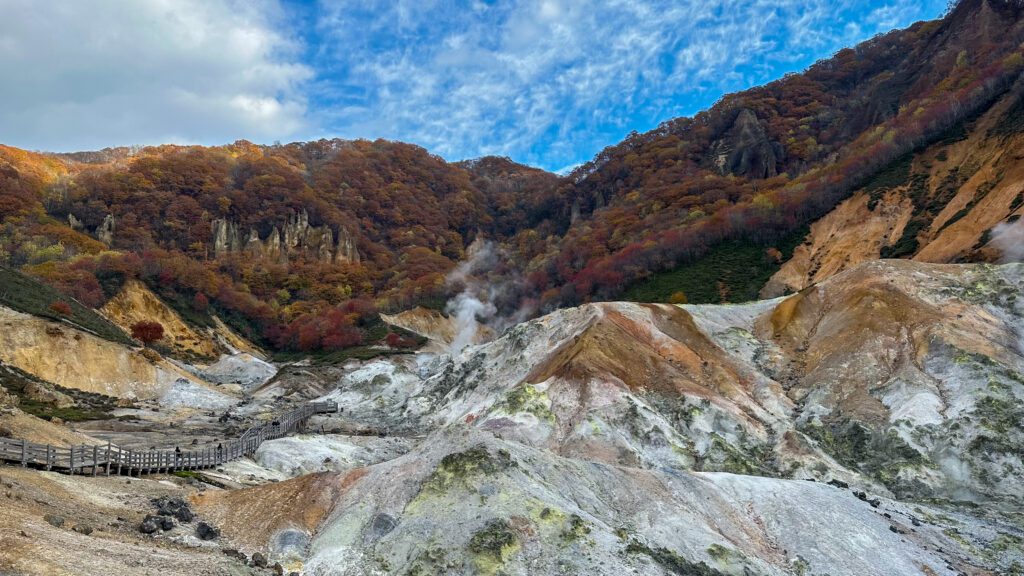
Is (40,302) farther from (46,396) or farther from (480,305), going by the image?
(480,305)

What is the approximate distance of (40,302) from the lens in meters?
55.9

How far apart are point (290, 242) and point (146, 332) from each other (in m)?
54.2

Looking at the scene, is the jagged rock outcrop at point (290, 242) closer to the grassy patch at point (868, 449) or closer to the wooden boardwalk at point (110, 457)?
the wooden boardwalk at point (110, 457)

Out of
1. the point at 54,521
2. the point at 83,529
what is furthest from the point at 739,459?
the point at 54,521

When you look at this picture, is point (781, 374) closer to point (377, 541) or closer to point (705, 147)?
point (377, 541)

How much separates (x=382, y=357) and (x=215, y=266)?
51.0 m

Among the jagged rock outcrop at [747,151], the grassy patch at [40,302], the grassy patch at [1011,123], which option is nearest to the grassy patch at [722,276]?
the grassy patch at [1011,123]

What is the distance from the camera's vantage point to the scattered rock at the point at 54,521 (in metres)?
14.1

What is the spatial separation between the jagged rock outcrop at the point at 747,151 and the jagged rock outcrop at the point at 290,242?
73156 millimetres

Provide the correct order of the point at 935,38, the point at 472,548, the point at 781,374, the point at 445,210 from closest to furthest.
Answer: the point at 472,548
the point at 781,374
the point at 935,38
the point at 445,210

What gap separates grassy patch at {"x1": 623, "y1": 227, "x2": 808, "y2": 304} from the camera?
6331cm

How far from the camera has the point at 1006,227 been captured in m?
39.9

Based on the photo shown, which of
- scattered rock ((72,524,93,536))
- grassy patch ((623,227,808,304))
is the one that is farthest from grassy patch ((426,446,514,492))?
grassy patch ((623,227,808,304))

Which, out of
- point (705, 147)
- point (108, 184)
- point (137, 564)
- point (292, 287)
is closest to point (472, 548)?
point (137, 564)
